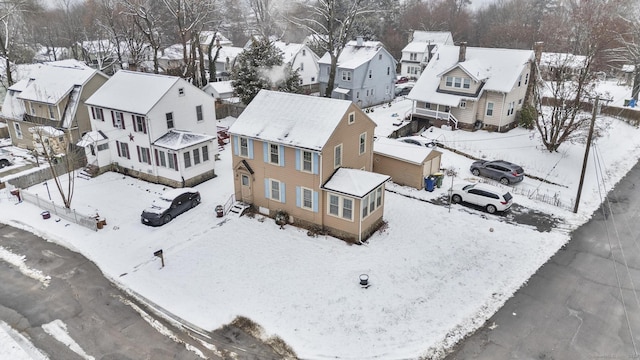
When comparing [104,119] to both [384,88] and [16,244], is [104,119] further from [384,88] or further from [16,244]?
[384,88]

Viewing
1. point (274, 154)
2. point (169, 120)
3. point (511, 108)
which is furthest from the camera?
point (511, 108)

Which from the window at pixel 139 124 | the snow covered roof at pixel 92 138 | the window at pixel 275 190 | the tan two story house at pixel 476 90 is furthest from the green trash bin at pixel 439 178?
the snow covered roof at pixel 92 138

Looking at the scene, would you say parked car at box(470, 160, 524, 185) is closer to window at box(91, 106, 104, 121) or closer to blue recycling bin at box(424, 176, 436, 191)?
blue recycling bin at box(424, 176, 436, 191)

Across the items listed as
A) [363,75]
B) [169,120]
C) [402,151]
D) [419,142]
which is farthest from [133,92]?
[363,75]

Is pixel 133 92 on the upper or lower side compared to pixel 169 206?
upper

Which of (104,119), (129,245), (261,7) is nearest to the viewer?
(129,245)

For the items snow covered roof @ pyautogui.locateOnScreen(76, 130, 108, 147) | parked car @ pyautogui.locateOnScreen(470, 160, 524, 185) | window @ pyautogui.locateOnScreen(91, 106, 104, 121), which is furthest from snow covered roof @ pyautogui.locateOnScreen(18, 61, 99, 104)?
parked car @ pyautogui.locateOnScreen(470, 160, 524, 185)

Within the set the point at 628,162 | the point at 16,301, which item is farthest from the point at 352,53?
the point at 16,301

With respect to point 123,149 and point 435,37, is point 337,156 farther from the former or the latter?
point 435,37
